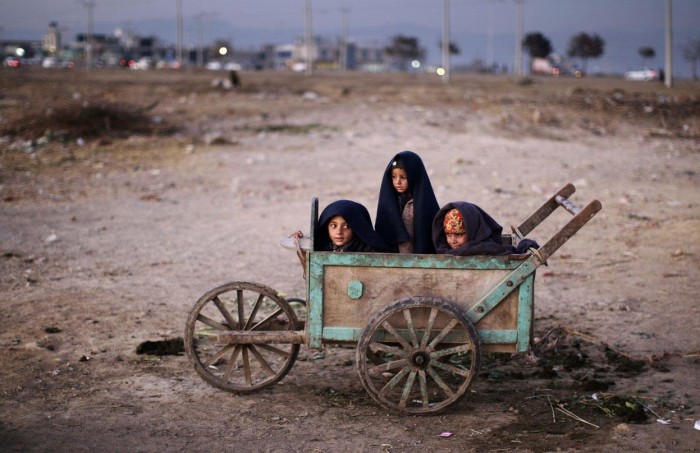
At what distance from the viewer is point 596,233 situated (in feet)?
29.2

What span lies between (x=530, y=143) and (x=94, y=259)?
998 cm

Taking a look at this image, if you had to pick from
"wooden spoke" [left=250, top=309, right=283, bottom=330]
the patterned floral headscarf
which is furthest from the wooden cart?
"wooden spoke" [left=250, top=309, right=283, bottom=330]

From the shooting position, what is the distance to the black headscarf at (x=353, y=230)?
4398 millimetres

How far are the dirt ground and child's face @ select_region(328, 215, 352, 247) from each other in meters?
0.96

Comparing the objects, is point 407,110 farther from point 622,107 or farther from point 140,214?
point 140,214

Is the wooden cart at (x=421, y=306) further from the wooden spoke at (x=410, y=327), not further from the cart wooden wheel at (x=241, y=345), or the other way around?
the cart wooden wheel at (x=241, y=345)

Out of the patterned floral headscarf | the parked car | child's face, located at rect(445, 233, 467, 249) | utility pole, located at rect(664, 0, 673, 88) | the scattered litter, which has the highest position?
the parked car

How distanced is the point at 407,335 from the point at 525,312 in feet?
2.16

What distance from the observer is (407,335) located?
4.25m

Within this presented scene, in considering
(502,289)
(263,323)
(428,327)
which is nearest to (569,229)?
(502,289)

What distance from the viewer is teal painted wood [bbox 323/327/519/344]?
424cm

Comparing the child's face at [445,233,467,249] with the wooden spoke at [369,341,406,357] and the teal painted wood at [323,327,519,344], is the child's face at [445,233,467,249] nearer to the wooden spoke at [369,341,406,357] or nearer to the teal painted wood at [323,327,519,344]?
the teal painted wood at [323,327,519,344]

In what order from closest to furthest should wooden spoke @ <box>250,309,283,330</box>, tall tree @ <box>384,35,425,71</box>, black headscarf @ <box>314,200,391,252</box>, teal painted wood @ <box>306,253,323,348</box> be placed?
teal painted wood @ <box>306,253,323,348</box> < black headscarf @ <box>314,200,391,252</box> < wooden spoke @ <box>250,309,283,330</box> < tall tree @ <box>384,35,425,71</box>

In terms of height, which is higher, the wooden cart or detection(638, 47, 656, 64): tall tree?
detection(638, 47, 656, 64): tall tree
